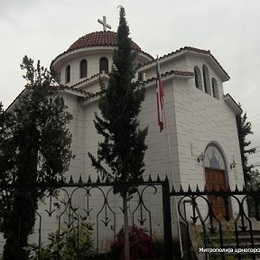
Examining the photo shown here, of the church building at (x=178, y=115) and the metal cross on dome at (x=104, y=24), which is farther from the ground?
the metal cross on dome at (x=104, y=24)

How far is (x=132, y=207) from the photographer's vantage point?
10219 mm

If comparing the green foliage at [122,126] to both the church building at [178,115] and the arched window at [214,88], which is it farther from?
the arched window at [214,88]

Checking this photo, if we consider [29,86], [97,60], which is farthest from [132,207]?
[97,60]

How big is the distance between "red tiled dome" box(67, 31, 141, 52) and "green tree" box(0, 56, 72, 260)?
898 centimetres

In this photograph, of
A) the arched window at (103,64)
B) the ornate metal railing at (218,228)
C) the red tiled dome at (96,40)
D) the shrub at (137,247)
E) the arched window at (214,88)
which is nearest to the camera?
the ornate metal railing at (218,228)

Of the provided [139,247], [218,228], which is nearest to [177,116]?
[218,228]

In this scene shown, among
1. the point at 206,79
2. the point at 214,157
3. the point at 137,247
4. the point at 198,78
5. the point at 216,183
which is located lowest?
the point at 137,247

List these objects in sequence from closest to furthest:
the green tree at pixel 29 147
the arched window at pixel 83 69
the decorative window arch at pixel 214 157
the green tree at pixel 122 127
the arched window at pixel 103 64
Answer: the green tree at pixel 29 147 → the green tree at pixel 122 127 → the decorative window arch at pixel 214 157 → the arched window at pixel 103 64 → the arched window at pixel 83 69

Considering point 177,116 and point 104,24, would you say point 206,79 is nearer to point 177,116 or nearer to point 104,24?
point 177,116

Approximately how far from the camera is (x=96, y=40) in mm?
16359

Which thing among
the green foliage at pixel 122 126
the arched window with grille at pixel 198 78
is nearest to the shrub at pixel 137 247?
the green foliage at pixel 122 126

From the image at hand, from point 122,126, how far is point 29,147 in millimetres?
2923

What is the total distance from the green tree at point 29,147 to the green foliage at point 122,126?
5.62 feet

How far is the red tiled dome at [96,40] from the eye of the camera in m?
15.9
